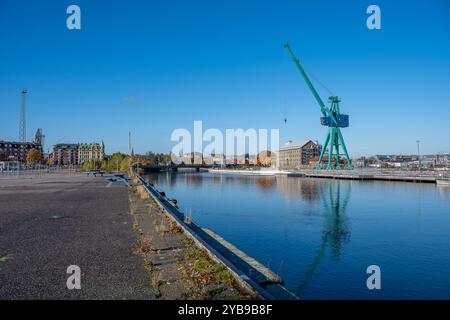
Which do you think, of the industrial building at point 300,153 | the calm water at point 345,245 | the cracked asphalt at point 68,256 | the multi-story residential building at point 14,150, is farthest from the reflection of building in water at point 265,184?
the multi-story residential building at point 14,150

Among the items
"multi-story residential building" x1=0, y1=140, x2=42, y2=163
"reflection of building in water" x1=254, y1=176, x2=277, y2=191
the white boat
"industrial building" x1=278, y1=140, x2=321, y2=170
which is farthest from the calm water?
"multi-story residential building" x1=0, y1=140, x2=42, y2=163

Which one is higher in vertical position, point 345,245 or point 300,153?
point 300,153

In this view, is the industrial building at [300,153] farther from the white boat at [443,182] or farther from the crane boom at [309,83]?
the white boat at [443,182]

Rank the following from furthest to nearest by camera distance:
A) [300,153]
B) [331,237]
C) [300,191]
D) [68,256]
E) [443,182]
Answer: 1. [300,153]
2. [443,182]
3. [300,191]
4. [331,237]
5. [68,256]

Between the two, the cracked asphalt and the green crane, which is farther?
the green crane

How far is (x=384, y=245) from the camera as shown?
14797 mm

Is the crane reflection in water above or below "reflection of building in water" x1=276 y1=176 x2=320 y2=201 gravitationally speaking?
above

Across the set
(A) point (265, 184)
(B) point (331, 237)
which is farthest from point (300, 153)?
(B) point (331, 237)

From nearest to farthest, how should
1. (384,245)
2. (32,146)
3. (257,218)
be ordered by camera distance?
(384,245) < (257,218) < (32,146)

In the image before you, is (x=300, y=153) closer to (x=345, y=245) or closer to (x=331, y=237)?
(x=331, y=237)

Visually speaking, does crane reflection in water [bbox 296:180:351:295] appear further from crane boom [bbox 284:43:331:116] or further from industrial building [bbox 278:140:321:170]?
industrial building [bbox 278:140:321:170]
